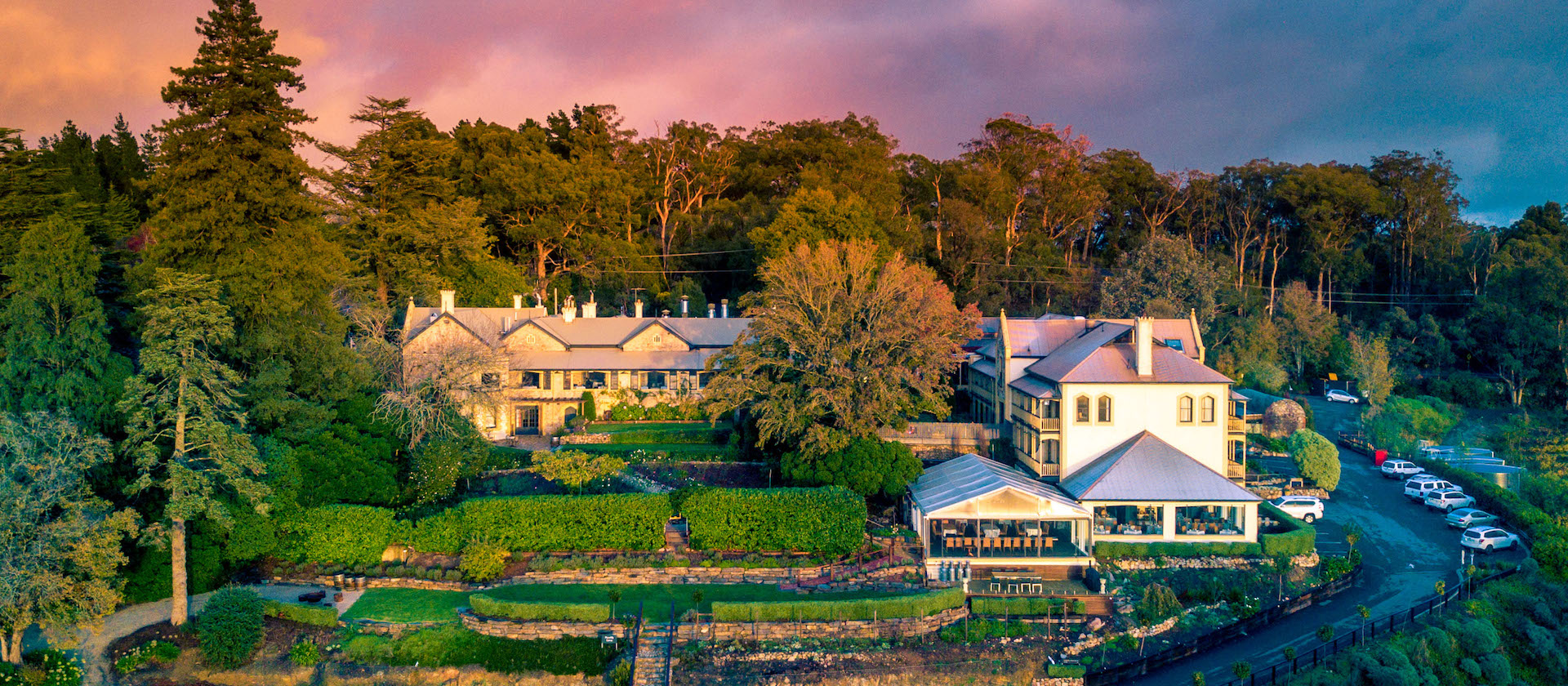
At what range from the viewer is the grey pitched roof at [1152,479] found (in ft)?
107

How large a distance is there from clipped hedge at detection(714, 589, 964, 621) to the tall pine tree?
17774 millimetres

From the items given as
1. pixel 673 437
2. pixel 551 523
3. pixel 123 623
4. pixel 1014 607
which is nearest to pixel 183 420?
pixel 123 623

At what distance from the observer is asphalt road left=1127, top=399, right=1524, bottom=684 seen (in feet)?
86.6

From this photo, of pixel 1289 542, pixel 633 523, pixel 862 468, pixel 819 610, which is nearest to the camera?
pixel 819 610

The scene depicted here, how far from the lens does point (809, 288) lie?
3678 cm

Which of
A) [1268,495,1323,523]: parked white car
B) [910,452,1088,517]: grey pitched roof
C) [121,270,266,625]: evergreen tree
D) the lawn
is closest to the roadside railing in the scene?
[1268,495,1323,523]: parked white car

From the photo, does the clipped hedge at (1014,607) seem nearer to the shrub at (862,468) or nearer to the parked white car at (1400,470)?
the shrub at (862,468)

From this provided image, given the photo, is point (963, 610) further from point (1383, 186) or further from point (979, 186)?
point (1383, 186)

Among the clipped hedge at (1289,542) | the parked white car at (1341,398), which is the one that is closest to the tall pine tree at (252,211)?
the clipped hedge at (1289,542)

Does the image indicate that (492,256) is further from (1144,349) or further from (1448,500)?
(1448,500)

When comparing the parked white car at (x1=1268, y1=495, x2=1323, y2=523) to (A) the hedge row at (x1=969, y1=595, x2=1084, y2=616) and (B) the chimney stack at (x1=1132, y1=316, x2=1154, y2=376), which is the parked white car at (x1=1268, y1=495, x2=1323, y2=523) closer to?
(B) the chimney stack at (x1=1132, y1=316, x2=1154, y2=376)

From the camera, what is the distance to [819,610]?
26625 millimetres

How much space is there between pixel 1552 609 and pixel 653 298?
5185cm

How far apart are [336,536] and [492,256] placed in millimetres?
38851
